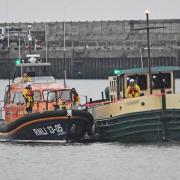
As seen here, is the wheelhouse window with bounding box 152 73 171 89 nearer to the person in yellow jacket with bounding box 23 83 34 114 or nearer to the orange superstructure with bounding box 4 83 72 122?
the orange superstructure with bounding box 4 83 72 122

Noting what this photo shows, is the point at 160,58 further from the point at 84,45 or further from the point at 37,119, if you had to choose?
the point at 37,119

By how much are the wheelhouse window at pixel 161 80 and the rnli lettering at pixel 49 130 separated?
361cm

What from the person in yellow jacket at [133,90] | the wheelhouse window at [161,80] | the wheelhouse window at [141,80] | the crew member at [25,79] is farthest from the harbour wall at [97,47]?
the person in yellow jacket at [133,90]

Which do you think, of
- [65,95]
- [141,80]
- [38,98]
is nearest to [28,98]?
[38,98]

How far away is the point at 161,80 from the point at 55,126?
402 cm

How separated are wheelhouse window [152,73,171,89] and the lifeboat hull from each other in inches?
105

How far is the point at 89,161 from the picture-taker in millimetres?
43969

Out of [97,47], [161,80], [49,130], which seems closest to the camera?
[49,130]

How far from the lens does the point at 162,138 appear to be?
48438 mm

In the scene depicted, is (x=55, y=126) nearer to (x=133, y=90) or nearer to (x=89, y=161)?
(x=133, y=90)

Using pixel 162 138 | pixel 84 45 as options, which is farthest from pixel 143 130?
pixel 84 45

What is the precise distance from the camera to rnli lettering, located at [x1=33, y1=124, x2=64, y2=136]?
49.3 meters

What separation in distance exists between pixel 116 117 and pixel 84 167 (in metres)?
7.00

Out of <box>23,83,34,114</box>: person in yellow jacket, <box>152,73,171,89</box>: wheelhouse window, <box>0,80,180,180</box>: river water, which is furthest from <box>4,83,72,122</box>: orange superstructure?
<box>152,73,171,89</box>: wheelhouse window
